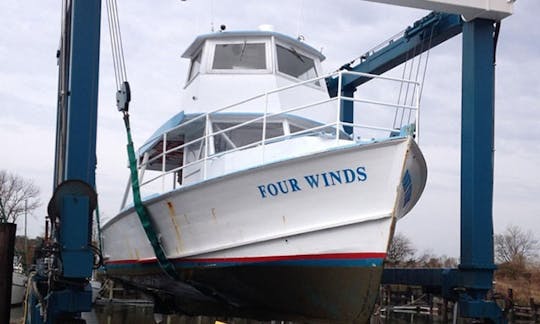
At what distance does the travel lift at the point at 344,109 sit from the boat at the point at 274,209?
1.01 metres

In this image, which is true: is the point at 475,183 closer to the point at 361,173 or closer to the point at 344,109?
the point at 361,173

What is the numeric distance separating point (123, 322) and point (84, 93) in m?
A: 16.7

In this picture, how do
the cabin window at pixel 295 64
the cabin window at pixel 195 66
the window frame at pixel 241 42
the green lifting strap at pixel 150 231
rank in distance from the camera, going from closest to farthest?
the green lifting strap at pixel 150 231 → the window frame at pixel 241 42 → the cabin window at pixel 295 64 → the cabin window at pixel 195 66

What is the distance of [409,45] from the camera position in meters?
11.1

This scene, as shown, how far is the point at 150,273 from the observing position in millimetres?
→ 8805

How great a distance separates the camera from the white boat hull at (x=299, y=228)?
22.1ft

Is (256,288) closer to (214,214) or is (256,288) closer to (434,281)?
(214,214)

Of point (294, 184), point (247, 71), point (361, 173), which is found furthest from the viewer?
point (247, 71)

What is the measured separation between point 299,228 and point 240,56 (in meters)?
3.62

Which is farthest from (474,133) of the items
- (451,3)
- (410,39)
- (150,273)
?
(150,273)

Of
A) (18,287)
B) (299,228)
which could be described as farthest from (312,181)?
(18,287)

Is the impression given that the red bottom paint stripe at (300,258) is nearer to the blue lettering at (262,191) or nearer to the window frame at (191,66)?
the blue lettering at (262,191)

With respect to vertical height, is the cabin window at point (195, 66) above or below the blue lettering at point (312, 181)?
above

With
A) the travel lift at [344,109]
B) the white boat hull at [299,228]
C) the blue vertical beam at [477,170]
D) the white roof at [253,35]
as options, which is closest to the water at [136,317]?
the white roof at [253,35]
